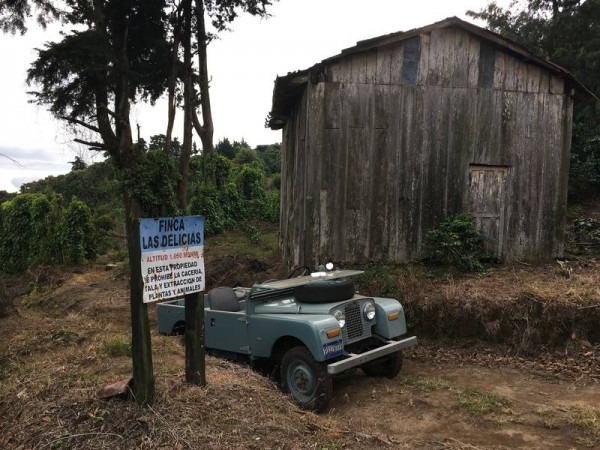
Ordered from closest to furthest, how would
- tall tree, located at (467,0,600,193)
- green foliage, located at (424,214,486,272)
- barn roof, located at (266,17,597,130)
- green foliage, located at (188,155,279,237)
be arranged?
barn roof, located at (266,17,597,130)
green foliage, located at (424,214,486,272)
tall tree, located at (467,0,600,193)
green foliage, located at (188,155,279,237)

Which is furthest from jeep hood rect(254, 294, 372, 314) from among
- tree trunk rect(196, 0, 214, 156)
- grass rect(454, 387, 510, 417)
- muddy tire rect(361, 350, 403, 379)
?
tree trunk rect(196, 0, 214, 156)

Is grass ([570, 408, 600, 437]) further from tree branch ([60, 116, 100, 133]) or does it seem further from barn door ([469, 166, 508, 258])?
tree branch ([60, 116, 100, 133])

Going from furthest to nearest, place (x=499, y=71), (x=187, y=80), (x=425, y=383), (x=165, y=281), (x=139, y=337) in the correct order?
1. (x=187, y=80)
2. (x=499, y=71)
3. (x=425, y=383)
4. (x=165, y=281)
5. (x=139, y=337)

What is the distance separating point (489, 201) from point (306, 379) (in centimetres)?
651

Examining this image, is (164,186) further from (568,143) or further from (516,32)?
(516,32)

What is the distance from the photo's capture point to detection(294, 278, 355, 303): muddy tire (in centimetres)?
609

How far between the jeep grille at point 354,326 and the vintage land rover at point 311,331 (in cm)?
1

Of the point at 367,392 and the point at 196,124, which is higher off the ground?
the point at 196,124

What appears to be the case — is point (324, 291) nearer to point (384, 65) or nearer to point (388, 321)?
point (388, 321)

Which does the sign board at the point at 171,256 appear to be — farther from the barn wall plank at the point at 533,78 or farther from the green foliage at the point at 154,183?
the barn wall plank at the point at 533,78

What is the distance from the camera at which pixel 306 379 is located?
5.83 meters

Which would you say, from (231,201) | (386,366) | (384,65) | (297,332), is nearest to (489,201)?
(384,65)

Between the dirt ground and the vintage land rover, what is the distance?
0.31 metres

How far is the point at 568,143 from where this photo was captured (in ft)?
35.2
